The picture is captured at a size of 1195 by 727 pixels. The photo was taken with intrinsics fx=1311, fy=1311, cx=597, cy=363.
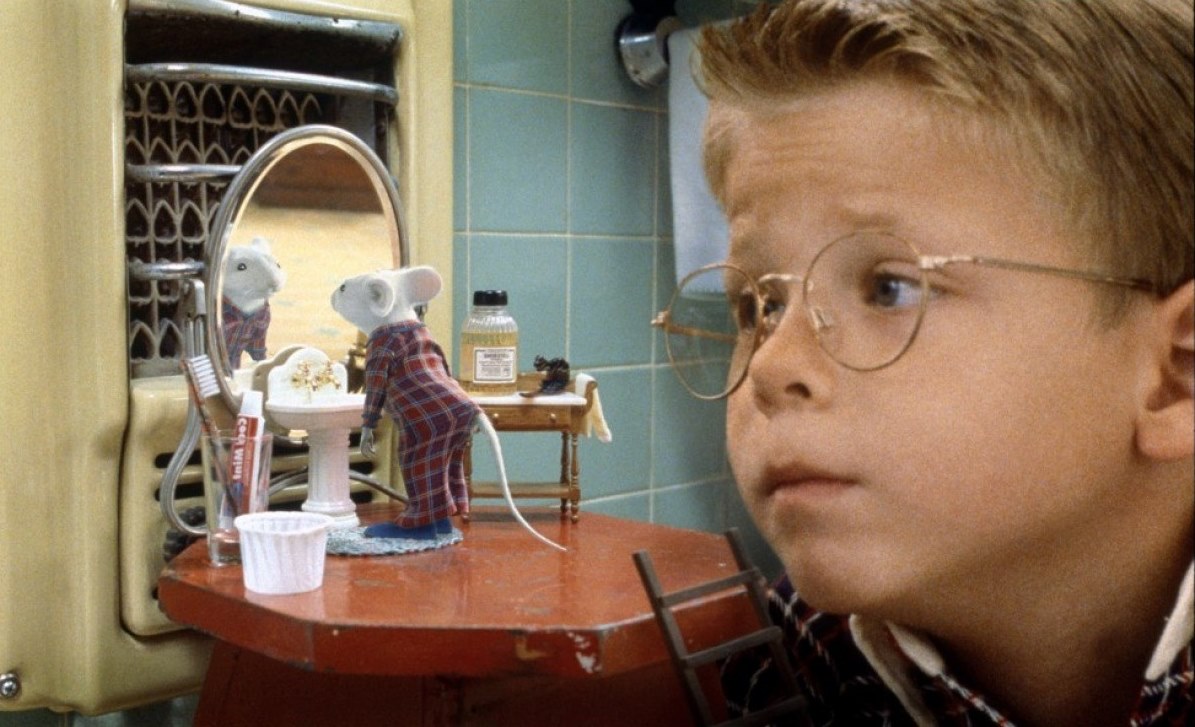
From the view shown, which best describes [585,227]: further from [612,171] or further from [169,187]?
[169,187]

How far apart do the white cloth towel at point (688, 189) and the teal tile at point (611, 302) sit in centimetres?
6

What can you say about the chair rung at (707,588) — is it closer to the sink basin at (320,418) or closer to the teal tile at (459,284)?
the sink basin at (320,418)

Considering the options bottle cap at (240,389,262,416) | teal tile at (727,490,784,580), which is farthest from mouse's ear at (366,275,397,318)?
teal tile at (727,490,784,580)

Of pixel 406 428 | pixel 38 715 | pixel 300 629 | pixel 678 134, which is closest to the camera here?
pixel 300 629

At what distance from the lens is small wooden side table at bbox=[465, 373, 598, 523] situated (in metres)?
1.10

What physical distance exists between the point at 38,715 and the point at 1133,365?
918mm

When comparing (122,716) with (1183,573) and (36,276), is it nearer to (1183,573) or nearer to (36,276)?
(36,276)

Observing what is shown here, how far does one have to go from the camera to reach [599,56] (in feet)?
4.91

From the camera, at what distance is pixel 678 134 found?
4.89 ft

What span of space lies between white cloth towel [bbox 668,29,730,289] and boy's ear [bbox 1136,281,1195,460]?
79 cm

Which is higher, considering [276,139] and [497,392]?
[276,139]

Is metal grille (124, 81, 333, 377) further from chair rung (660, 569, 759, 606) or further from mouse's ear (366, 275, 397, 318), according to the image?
chair rung (660, 569, 759, 606)

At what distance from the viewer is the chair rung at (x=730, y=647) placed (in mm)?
769

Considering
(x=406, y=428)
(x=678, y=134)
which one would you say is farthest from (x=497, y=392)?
(x=678, y=134)
